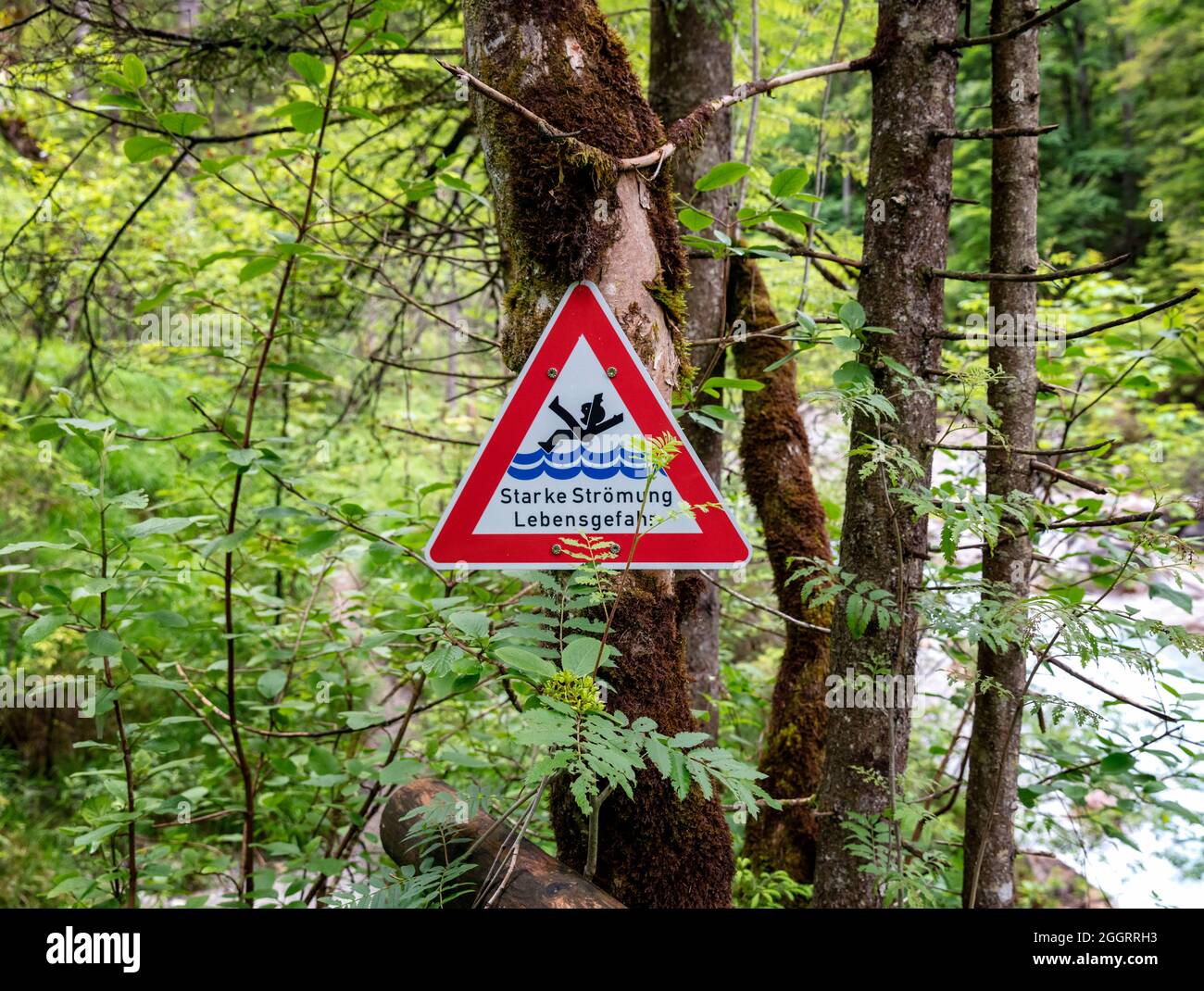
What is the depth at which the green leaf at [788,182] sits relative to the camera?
5.98 feet

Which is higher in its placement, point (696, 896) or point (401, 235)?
point (401, 235)

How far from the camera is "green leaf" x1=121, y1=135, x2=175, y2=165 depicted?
2191 mm

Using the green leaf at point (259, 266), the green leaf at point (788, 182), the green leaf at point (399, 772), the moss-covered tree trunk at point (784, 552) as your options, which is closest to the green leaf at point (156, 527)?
the green leaf at point (259, 266)

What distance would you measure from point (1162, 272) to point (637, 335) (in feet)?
65.4

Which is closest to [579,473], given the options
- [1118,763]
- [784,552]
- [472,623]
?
[472,623]

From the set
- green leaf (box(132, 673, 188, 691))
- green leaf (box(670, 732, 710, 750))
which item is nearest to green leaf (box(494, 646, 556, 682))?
green leaf (box(670, 732, 710, 750))

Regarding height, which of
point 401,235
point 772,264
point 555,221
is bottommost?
point 555,221

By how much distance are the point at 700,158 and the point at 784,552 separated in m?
1.86

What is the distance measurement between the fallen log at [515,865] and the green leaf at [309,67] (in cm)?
195

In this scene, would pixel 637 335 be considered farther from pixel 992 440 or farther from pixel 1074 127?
pixel 1074 127

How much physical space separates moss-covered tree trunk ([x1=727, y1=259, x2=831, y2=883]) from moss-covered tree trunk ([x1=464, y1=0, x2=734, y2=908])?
1.32m

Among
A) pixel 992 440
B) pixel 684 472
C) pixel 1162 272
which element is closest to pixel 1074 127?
pixel 1162 272

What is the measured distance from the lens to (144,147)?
221cm

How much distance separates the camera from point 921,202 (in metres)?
2.21
